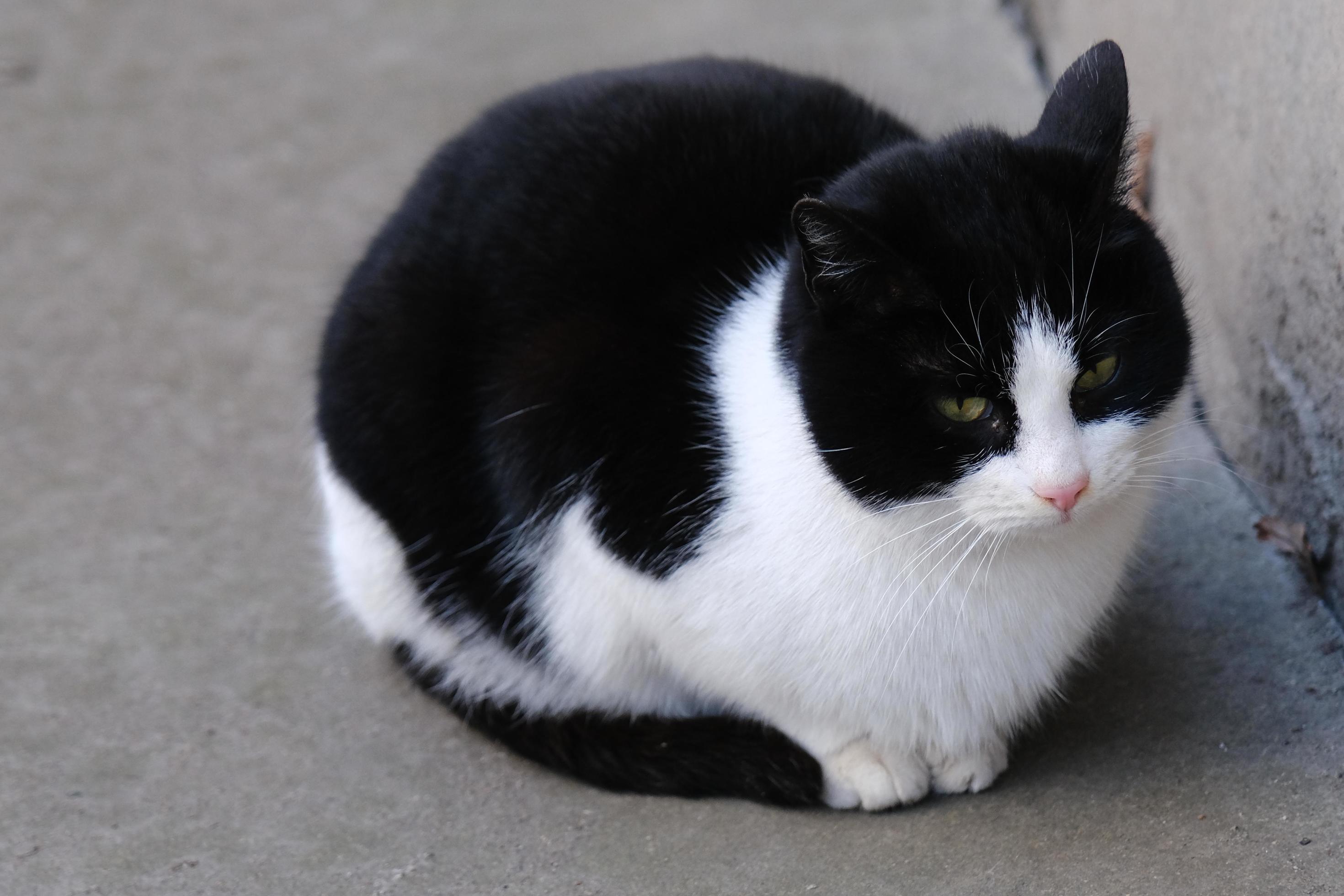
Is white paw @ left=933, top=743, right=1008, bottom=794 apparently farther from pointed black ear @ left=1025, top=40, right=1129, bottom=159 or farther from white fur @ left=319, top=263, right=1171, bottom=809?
pointed black ear @ left=1025, top=40, right=1129, bottom=159

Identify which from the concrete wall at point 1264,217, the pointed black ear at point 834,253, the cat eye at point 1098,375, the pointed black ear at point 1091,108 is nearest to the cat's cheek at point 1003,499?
the cat eye at point 1098,375

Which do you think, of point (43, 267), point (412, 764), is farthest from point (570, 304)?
point (43, 267)

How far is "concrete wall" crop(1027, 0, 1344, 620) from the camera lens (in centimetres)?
184

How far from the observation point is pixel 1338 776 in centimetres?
166

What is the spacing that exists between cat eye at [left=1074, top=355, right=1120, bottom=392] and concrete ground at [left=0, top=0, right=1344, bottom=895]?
1.89 ft

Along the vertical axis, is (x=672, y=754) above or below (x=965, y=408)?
below

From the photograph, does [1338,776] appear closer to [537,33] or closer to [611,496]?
[611,496]

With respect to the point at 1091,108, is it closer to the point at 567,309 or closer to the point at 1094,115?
the point at 1094,115

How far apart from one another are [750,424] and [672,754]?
494 mm

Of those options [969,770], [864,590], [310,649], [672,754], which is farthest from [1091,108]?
[310,649]

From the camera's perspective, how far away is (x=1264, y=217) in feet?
6.76

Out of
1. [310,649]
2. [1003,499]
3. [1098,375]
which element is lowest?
[310,649]

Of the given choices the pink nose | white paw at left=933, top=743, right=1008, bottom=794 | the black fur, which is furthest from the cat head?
white paw at left=933, top=743, right=1008, bottom=794

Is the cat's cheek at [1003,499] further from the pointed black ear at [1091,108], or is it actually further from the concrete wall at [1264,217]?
the concrete wall at [1264,217]
